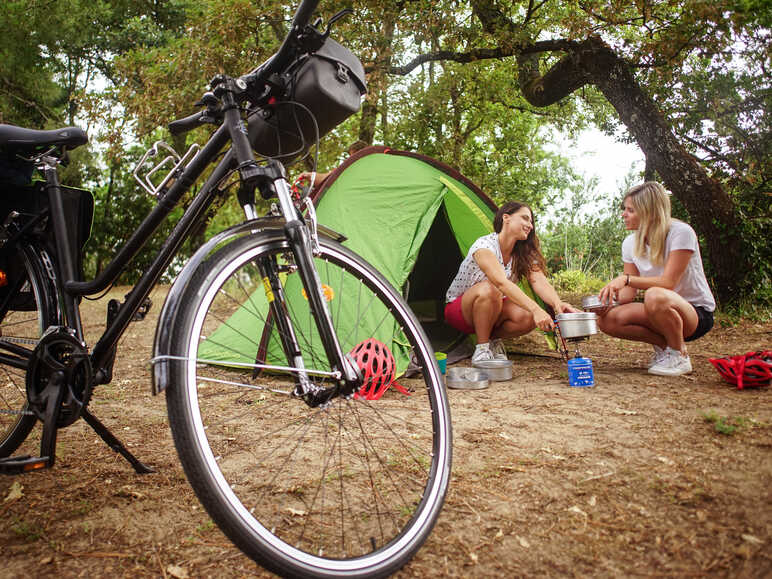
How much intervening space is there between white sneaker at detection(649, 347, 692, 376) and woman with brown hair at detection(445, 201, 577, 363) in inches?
30.8

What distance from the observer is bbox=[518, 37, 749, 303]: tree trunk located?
5.56 meters

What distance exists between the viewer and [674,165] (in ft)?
18.4

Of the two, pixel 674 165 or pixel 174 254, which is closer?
pixel 174 254

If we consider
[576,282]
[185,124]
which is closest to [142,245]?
[185,124]

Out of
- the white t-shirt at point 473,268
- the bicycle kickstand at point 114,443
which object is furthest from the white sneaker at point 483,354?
the bicycle kickstand at point 114,443

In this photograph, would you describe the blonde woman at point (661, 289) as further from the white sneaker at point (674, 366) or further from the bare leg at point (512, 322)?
the bare leg at point (512, 322)

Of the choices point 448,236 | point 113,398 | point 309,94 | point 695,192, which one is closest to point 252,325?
point 113,398

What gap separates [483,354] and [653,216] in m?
1.43

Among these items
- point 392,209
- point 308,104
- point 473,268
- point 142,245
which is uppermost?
point 392,209

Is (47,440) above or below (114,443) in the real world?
above

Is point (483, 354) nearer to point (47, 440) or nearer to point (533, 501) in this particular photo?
point (533, 501)

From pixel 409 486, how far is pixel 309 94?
4.13 feet

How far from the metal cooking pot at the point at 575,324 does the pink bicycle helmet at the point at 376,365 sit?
103 cm

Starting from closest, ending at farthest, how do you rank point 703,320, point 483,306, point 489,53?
1. point 703,320
2. point 483,306
3. point 489,53
